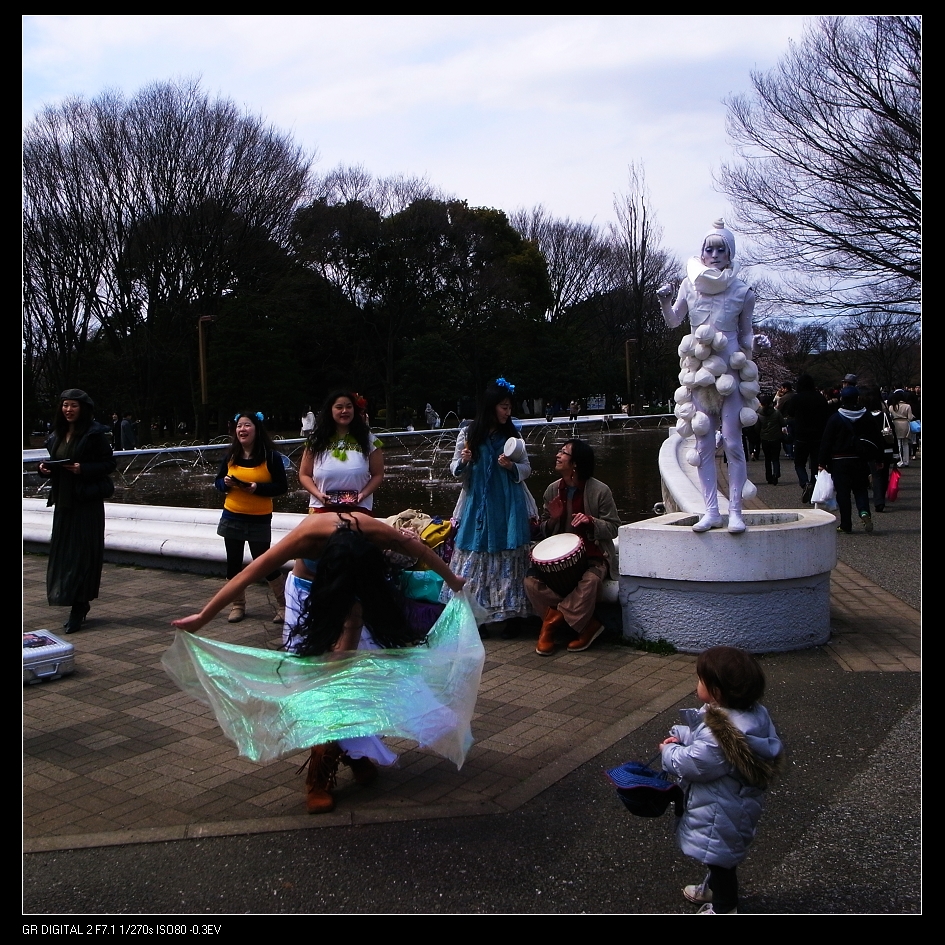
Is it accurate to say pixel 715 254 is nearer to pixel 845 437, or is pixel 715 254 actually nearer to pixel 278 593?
pixel 278 593

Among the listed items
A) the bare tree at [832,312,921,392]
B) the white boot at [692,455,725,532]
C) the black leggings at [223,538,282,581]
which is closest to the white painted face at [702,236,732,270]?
the white boot at [692,455,725,532]

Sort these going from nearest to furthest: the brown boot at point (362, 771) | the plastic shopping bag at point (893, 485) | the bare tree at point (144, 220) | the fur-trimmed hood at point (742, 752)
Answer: the fur-trimmed hood at point (742, 752), the brown boot at point (362, 771), the plastic shopping bag at point (893, 485), the bare tree at point (144, 220)

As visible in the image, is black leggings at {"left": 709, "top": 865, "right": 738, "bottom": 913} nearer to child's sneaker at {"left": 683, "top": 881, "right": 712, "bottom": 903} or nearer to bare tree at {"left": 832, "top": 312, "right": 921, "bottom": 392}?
child's sneaker at {"left": 683, "top": 881, "right": 712, "bottom": 903}

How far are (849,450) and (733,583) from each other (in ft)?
19.0

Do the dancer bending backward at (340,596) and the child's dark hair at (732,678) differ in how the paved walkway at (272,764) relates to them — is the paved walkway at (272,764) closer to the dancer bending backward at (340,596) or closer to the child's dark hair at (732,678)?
the dancer bending backward at (340,596)

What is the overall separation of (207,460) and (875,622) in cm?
2289

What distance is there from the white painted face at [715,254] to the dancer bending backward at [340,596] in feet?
10.8

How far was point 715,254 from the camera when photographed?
6504 millimetres

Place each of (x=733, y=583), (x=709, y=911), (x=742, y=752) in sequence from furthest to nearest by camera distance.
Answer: (x=733, y=583)
(x=709, y=911)
(x=742, y=752)

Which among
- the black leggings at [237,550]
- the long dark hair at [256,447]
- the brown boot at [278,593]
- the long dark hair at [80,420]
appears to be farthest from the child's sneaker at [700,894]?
the long dark hair at [80,420]

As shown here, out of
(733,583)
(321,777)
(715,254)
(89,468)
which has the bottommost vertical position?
(321,777)

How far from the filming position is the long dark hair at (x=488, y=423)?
275 inches

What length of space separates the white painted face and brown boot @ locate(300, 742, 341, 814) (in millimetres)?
4104

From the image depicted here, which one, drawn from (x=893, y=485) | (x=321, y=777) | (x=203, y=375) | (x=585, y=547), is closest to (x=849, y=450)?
(x=893, y=485)
